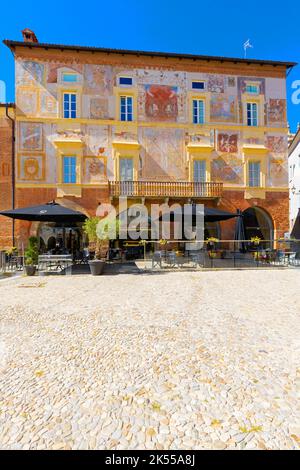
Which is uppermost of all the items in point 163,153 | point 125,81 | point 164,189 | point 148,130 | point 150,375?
point 125,81

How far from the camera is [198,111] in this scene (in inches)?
620

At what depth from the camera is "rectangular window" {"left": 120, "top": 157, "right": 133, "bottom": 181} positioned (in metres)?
15.1

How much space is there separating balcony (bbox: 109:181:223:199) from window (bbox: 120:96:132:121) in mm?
3941

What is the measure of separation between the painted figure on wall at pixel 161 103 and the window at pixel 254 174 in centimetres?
562

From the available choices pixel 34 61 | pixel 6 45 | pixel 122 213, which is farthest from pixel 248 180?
pixel 6 45

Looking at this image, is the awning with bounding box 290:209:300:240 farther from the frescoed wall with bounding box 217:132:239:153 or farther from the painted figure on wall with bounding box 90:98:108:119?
the painted figure on wall with bounding box 90:98:108:119

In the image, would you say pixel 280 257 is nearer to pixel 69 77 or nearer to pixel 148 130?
pixel 148 130

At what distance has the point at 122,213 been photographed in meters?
14.7

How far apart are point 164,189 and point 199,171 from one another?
8.26 feet

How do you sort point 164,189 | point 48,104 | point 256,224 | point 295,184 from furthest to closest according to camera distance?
1. point 295,184
2. point 256,224
3. point 164,189
4. point 48,104

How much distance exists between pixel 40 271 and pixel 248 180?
12.8 metres

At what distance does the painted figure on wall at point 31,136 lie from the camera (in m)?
14.4

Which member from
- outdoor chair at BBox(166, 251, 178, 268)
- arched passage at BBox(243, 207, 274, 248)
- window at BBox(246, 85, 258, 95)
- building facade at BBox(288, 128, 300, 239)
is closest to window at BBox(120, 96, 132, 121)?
window at BBox(246, 85, 258, 95)

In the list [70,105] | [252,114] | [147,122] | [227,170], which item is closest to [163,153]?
[147,122]
